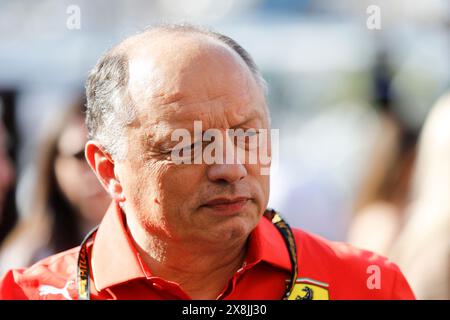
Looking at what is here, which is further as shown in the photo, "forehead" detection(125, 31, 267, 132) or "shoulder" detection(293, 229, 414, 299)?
"shoulder" detection(293, 229, 414, 299)

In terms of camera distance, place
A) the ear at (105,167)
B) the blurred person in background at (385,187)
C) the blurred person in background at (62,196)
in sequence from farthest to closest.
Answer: the blurred person in background at (62,196) → the blurred person in background at (385,187) → the ear at (105,167)

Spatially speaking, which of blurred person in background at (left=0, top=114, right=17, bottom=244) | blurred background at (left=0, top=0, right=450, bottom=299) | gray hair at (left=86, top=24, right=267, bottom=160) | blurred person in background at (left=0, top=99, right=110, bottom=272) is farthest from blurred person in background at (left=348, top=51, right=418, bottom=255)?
blurred person in background at (left=0, top=114, right=17, bottom=244)

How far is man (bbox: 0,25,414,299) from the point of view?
1.99m

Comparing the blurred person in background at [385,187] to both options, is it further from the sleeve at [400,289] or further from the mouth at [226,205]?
the mouth at [226,205]

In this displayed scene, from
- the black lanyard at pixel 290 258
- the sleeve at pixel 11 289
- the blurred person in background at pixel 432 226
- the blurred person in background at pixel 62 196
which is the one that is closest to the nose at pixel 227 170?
the black lanyard at pixel 290 258

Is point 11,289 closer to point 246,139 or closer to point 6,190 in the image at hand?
point 246,139

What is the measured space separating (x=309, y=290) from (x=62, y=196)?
1.86 metres

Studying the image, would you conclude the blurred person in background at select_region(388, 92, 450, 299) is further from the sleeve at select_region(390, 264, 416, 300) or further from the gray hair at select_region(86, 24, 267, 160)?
the gray hair at select_region(86, 24, 267, 160)

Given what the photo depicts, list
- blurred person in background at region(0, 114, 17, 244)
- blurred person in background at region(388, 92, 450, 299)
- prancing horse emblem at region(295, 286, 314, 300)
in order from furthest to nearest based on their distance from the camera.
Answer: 1. blurred person in background at region(0, 114, 17, 244)
2. blurred person in background at region(388, 92, 450, 299)
3. prancing horse emblem at region(295, 286, 314, 300)

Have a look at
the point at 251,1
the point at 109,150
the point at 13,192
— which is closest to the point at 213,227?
the point at 109,150

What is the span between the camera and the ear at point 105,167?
2.22 metres

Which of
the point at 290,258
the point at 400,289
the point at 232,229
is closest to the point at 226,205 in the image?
the point at 232,229

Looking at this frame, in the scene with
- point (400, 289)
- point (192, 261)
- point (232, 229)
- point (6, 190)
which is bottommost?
point (6, 190)

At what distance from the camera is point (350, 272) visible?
85.3 inches
